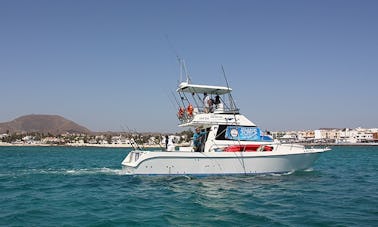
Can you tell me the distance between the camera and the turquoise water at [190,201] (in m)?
9.64

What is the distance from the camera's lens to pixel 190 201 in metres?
12.4

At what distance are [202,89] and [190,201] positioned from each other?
9510mm

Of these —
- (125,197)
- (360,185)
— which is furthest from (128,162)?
(360,185)

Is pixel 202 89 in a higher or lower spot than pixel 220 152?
higher

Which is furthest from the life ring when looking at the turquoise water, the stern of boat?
the turquoise water

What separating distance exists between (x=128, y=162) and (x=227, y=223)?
1135 centimetres

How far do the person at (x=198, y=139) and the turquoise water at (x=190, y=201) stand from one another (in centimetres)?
289

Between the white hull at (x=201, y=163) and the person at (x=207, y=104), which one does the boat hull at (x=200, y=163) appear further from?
the person at (x=207, y=104)

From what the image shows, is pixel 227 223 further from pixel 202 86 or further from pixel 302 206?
pixel 202 86

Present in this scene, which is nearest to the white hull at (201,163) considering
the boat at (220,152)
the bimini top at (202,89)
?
the boat at (220,152)

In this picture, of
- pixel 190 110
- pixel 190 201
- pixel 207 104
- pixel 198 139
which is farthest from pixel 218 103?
pixel 190 201

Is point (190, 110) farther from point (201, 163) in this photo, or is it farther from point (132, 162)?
point (132, 162)

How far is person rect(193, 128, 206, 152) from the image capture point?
2100 cm

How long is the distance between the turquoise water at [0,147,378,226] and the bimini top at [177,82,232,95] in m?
4.88
